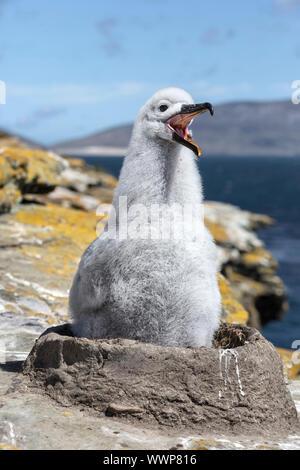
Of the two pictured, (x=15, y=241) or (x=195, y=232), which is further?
(x=15, y=241)

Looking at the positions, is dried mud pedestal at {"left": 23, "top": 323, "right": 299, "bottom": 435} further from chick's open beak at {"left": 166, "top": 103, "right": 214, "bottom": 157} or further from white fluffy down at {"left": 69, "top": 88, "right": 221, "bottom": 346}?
chick's open beak at {"left": 166, "top": 103, "right": 214, "bottom": 157}

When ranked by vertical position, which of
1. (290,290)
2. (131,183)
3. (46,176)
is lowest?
(290,290)

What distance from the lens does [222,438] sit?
14.6 feet

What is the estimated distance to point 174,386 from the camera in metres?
4.67

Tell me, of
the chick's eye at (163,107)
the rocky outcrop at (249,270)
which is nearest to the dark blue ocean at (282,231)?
the rocky outcrop at (249,270)

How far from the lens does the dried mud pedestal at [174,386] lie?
4.62m

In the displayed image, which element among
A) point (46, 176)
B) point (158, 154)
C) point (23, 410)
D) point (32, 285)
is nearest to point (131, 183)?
point (158, 154)

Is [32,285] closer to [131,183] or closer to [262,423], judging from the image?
[131,183]

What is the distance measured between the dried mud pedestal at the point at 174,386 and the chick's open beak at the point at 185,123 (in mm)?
1596

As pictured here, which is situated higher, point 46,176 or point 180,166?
point 46,176

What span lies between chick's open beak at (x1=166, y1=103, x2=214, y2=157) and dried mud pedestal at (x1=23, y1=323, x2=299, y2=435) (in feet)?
5.24

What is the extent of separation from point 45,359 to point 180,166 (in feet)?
6.36
